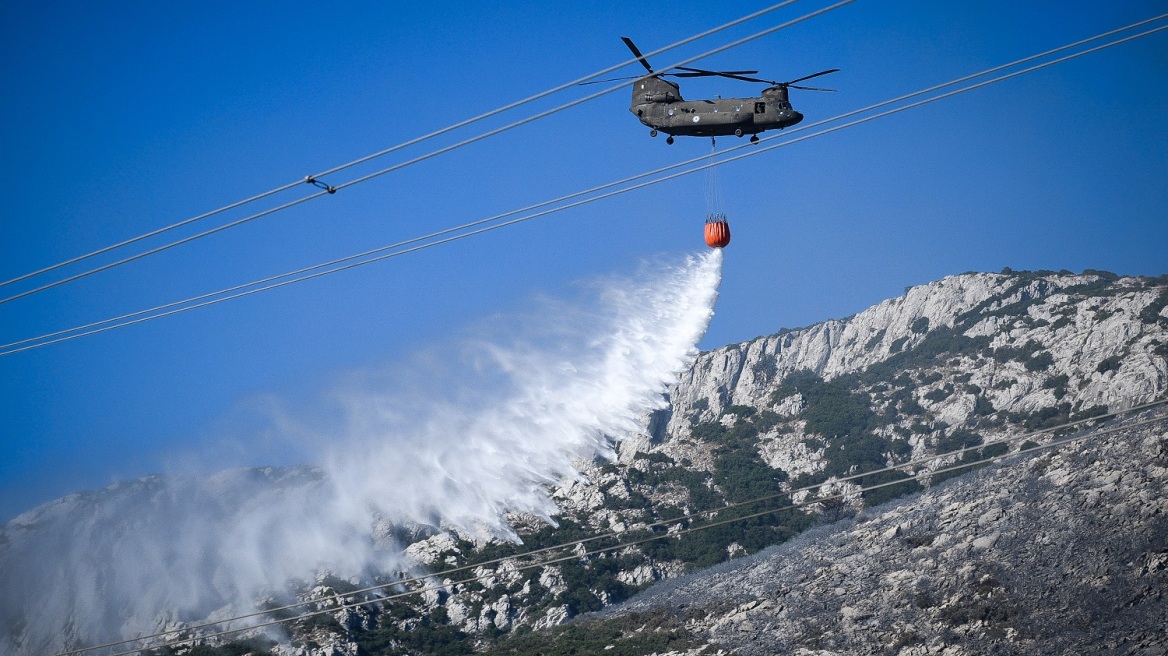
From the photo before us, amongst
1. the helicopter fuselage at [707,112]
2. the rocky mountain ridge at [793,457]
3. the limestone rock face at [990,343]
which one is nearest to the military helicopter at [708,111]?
the helicopter fuselage at [707,112]

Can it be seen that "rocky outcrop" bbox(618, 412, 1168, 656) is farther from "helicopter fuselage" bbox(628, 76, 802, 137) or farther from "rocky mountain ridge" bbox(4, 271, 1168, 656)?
"helicopter fuselage" bbox(628, 76, 802, 137)

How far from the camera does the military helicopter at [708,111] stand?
129 ft

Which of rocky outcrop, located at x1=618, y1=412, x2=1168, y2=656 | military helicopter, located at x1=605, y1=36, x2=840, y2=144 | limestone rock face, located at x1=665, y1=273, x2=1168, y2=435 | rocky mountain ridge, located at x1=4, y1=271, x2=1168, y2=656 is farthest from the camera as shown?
limestone rock face, located at x1=665, y1=273, x2=1168, y2=435

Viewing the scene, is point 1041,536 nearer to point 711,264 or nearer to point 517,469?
point 711,264

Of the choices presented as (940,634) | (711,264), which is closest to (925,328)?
(711,264)

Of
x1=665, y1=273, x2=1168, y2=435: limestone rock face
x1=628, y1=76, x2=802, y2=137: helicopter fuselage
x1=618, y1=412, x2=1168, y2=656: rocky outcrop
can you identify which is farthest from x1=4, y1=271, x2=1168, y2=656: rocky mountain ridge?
x1=628, y1=76, x2=802, y2=137: helicopter fuselage

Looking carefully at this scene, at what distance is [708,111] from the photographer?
40375 mm

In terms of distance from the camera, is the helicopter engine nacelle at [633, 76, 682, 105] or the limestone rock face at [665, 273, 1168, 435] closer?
the helicopter engine nacelle at [633, 76, 682, 105]

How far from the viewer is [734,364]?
16038cm

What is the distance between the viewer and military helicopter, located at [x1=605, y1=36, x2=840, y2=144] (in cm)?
3938

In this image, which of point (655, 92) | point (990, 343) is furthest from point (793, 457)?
point (655, 92)

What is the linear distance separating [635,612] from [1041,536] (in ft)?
107

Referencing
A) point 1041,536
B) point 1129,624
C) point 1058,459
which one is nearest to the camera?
point 1129,624

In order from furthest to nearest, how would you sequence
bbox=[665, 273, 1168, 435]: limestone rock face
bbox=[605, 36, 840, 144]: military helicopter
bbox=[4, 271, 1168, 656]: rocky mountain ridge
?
bbox=[665, 273, 1168, 435]: limestone rock face → bbox=[4, 271, 1168, 656]: rocky mountain ridge → bbox=[605, 36, 840, 144]: military helicopter
